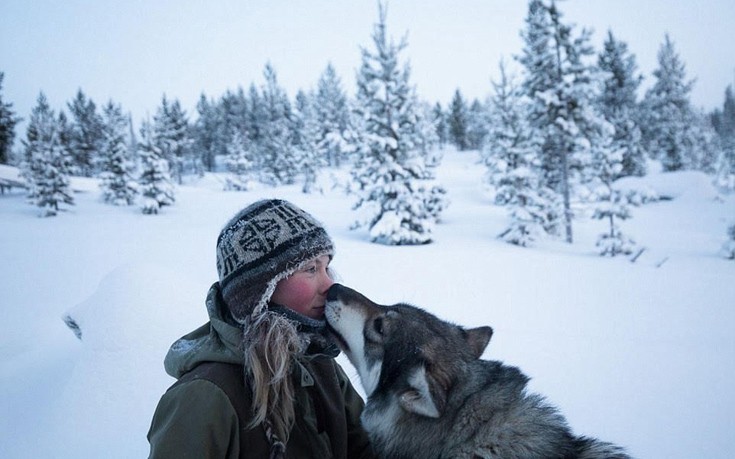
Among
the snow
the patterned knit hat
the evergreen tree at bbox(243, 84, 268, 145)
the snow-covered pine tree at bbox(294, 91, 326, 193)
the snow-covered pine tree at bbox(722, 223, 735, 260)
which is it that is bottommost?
the snow-covered pine tree at bbox(722, 223, 735, 260)

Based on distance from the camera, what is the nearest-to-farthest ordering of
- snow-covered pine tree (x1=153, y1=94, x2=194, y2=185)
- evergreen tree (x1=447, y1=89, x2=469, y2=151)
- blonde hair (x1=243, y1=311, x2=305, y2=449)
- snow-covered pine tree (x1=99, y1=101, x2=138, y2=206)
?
blonde hair (x1=243, y1=311, x2=305, y2=449)
snow-covered pine tree (x1=99, y1=101, x2=138, y2=206)
snow-covered pine tree (x1=153, y1=94, x2=194, y2=185)
evergreen tree (x1=447, y1=89, x2=469, y2=151)

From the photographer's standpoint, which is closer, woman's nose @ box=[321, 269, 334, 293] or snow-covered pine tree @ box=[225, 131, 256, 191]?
woman's nose @ box=[321, 269, 334, 293]

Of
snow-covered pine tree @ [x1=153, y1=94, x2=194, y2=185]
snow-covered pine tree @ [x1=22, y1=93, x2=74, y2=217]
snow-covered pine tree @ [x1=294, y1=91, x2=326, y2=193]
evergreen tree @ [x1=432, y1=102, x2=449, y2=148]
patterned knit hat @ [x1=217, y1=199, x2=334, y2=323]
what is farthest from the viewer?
evergreen tree @ [x1=432, y1=102, x2=449, y2=148]

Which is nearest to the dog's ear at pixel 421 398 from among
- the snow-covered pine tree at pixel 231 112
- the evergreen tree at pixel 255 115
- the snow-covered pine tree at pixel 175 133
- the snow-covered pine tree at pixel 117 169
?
the snow-covered pine tree at pixel 117 169

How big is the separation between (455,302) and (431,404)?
293 inches

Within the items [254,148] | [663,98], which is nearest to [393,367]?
[663,98]

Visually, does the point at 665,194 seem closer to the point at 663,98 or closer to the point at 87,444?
the point at 663,98

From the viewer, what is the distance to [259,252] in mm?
2080

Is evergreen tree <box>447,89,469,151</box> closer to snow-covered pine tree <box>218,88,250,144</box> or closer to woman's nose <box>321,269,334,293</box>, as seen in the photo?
snow-covered pine tree <box>218,88,250,144</box>

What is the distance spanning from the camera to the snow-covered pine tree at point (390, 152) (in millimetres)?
18578

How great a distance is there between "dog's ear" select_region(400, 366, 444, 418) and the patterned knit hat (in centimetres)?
89

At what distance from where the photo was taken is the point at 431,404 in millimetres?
2109

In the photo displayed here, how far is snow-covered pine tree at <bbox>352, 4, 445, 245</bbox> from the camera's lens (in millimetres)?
18578

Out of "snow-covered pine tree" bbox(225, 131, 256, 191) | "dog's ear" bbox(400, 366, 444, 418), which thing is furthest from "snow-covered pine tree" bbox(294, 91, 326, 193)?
"dog's ear" bbox(400, 366, 444, 418)
